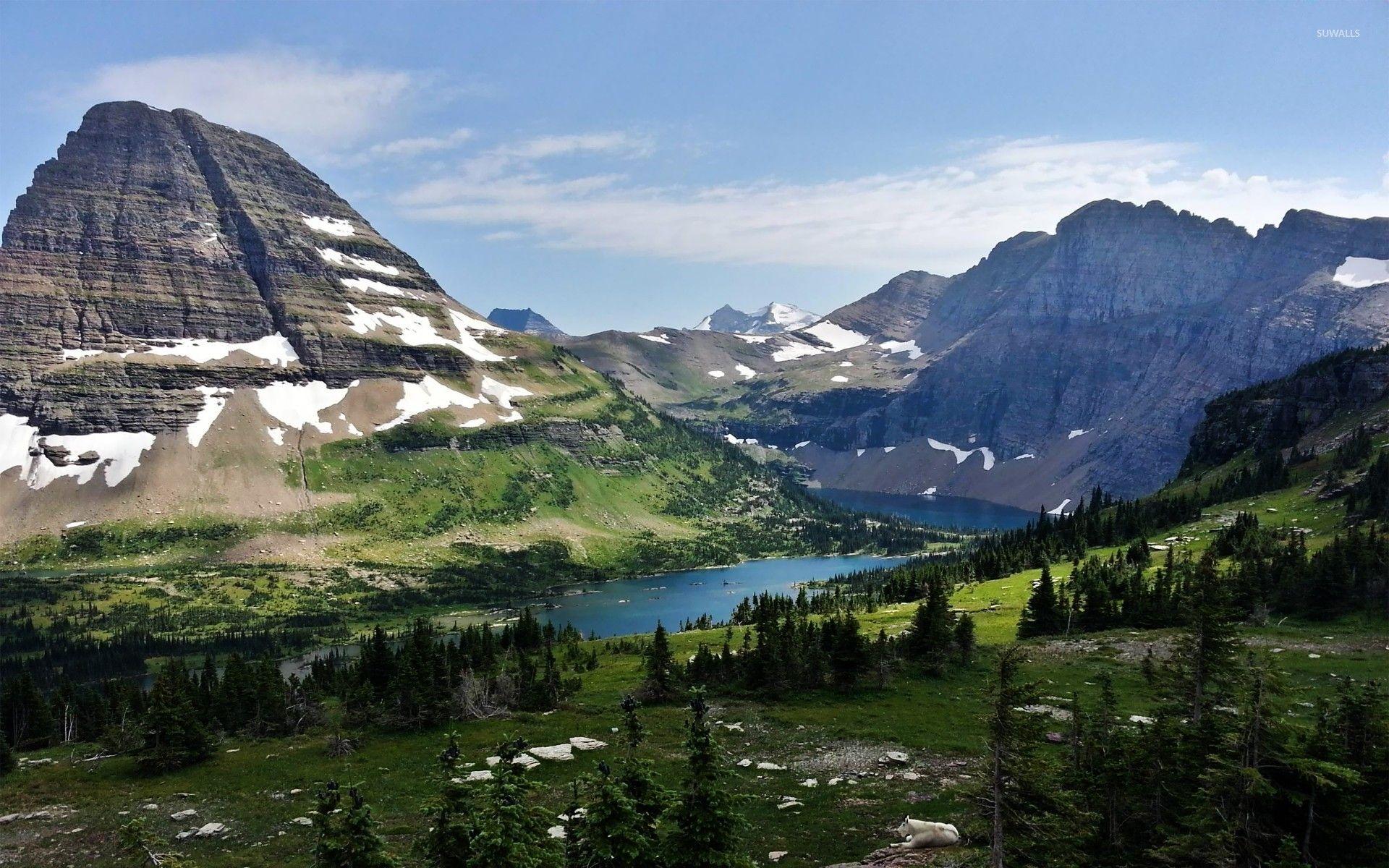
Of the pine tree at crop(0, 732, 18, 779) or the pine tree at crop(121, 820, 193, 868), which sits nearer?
the pine tree at crop(121, 820, 193, 868)

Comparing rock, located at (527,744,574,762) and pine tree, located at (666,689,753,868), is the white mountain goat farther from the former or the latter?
rock, located at (527,744,574,762)

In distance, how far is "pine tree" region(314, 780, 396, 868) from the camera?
2488cm

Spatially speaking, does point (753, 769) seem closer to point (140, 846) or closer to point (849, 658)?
point (849, 658)

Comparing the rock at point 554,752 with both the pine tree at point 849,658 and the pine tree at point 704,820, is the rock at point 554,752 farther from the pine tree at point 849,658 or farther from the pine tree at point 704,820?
the pine tree at point 704,820

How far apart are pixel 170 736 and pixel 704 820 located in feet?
172

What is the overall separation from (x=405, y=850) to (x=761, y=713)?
3005cm

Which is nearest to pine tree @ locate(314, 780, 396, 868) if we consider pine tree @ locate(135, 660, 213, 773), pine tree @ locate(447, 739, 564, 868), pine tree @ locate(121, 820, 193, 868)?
pine tree @ locate(447, 739, 564, 868)

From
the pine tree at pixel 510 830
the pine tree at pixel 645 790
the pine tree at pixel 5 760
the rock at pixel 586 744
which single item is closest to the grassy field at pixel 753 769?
the rock at pixel 586 744

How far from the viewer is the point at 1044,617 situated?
273ft

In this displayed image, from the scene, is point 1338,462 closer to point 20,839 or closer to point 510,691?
point 510,691

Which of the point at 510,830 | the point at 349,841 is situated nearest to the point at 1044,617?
the point at 510,830

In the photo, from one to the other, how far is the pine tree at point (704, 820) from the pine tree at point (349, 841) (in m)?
9.39

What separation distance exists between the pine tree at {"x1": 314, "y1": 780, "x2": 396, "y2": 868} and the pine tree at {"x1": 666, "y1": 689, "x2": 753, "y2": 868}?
9.39m

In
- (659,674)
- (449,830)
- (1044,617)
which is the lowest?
(659,674)
